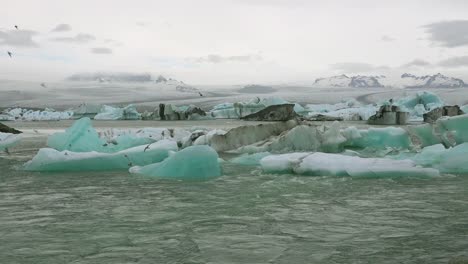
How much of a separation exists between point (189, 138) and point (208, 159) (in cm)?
406

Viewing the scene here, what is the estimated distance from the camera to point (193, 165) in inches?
274

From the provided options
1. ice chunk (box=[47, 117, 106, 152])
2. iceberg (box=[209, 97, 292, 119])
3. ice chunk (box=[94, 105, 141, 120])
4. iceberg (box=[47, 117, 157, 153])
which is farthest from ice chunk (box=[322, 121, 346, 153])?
ice chunk (box=[94, 105, 141, 120])

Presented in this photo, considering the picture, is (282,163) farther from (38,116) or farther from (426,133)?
(38,116)

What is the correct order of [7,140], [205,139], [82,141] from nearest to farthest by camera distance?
[82,141], [205,139], [7,140]

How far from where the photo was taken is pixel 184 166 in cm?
698

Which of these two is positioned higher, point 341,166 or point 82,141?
point 82,141

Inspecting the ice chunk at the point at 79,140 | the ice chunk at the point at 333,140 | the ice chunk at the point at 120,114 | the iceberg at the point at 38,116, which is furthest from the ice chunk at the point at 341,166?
the iceberg at the point at 38,116

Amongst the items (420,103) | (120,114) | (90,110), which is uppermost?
(420,103)

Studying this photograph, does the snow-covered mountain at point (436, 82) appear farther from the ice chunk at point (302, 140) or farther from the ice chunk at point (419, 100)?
the ice chunk at point (302, 140)

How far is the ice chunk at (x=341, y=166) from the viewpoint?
6.66m

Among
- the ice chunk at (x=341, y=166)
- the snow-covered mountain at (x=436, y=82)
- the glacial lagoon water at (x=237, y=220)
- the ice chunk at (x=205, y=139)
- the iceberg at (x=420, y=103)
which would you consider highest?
the snow-covered mountain at (x=436, y=82)

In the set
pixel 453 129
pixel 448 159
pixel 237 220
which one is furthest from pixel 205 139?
pixel 237 220

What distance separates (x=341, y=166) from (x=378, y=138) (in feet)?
13.8

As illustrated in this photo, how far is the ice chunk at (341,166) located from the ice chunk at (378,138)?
Result: 357 centimetres
